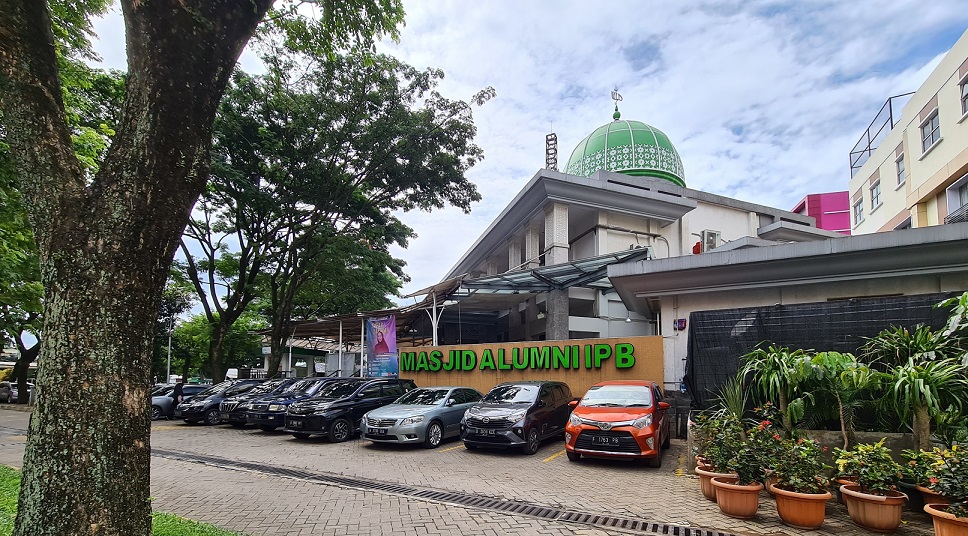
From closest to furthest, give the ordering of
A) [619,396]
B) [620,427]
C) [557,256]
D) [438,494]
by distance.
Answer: [438,494] < [620,427] < [619,396] < [557,256]

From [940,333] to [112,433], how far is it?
29.0 ft

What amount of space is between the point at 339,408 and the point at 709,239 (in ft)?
58.2

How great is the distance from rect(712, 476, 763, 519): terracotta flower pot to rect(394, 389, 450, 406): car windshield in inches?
292

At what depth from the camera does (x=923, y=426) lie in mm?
6281

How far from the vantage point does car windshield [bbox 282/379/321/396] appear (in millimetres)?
15557

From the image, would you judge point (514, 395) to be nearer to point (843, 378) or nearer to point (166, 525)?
point (843, 378)

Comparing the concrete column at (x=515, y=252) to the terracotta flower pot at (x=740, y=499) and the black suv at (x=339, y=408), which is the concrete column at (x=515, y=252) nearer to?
the black suv at (x=339, y=408)

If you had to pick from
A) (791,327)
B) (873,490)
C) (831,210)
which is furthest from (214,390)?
(831,210)

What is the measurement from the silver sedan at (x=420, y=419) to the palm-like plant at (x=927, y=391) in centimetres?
832

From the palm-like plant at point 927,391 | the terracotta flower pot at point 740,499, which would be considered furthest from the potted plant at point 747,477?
the palm-like plant at point 927,391

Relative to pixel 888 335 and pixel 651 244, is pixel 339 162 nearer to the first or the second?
pixel 651 244

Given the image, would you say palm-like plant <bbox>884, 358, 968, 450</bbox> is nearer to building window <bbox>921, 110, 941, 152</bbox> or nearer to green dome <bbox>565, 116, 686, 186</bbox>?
building window <bbox>921, 110, 941, 152</bbox>

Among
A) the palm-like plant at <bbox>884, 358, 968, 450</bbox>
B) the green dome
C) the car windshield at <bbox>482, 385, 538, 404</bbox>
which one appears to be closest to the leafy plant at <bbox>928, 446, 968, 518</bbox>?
the palm-like plant at <bbox>884, 358, 968, 450</bbox>

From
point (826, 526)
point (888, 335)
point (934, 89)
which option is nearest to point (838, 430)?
point (888, 335)
